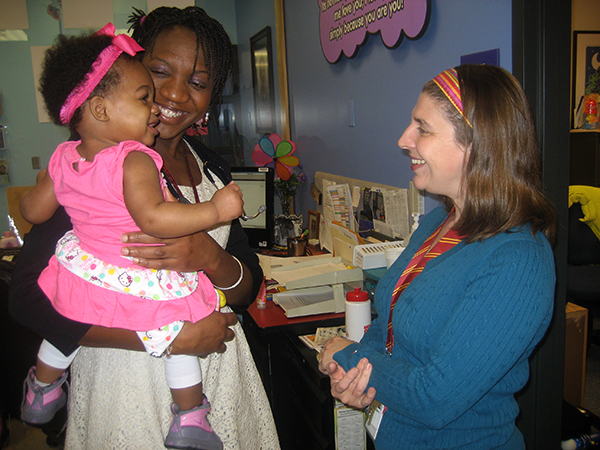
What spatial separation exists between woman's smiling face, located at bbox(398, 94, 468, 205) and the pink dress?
2.05ft

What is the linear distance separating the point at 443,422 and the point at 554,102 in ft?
3.63

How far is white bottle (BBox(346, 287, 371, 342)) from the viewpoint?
5.31ft

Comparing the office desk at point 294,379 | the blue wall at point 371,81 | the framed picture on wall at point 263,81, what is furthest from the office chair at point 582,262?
the framed picture on wall at point 263,81

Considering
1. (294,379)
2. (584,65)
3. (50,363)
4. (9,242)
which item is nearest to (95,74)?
(50,363)

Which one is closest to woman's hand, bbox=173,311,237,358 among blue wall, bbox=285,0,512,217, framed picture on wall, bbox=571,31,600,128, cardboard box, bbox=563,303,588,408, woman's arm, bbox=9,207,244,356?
woman's arm, bbox=9,207,244,356

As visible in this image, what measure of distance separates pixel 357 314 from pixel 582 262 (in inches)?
93.5

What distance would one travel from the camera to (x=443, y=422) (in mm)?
892

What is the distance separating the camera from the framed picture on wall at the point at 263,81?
12.2ft

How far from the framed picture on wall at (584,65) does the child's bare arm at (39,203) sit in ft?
15.1

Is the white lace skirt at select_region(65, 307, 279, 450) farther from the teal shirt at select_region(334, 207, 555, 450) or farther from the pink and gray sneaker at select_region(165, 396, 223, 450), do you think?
the teal shirt at select_region(334, 207, 555, 450)

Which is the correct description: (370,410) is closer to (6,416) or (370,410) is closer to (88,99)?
(88,99)

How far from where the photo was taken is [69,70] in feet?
3.02

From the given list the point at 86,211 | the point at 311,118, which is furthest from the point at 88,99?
the point at 311,118

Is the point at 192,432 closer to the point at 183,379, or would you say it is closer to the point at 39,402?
the point at 183,379
